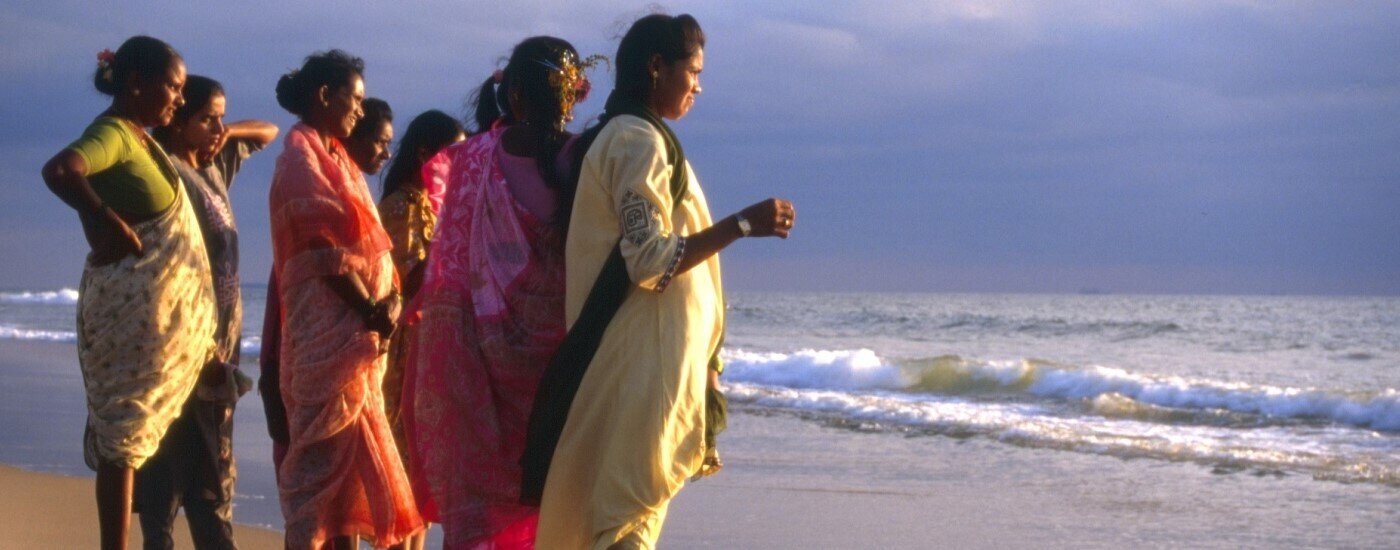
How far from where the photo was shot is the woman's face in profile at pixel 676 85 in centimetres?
284

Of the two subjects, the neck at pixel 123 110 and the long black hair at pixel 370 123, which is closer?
the neck at pixel 123 110

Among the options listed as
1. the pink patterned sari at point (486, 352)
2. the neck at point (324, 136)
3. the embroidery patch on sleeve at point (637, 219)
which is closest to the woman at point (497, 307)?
the pink patterned sari at point (486, 352)

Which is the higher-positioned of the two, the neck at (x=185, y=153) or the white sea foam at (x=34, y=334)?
the neck at (x=185, y=153)

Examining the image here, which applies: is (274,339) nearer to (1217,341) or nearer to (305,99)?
(305,99)

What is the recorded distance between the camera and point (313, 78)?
3.52 m

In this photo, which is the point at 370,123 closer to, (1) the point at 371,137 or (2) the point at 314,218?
(1) the point at 371,137

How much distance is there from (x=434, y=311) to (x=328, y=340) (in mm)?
384

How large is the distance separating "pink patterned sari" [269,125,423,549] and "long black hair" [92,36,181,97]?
35cm

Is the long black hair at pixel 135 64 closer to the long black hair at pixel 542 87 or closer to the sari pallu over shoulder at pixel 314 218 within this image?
the sari pallu over shoulder at pixel 314 218

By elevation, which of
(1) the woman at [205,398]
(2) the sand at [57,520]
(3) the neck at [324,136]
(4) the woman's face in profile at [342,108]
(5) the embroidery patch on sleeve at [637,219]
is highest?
(4) the woman's face in profile at [342,108]

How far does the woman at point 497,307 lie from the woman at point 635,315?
25 centimetres

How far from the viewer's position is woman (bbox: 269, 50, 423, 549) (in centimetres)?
338

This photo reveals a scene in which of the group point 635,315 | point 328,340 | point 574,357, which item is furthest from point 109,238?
point 635,315

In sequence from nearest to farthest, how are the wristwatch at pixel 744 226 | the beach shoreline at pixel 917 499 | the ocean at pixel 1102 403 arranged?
the wristwatch at pixel 744 226
the beach shoreline at pixel 917 499
the ocean at pixel 1102 403
